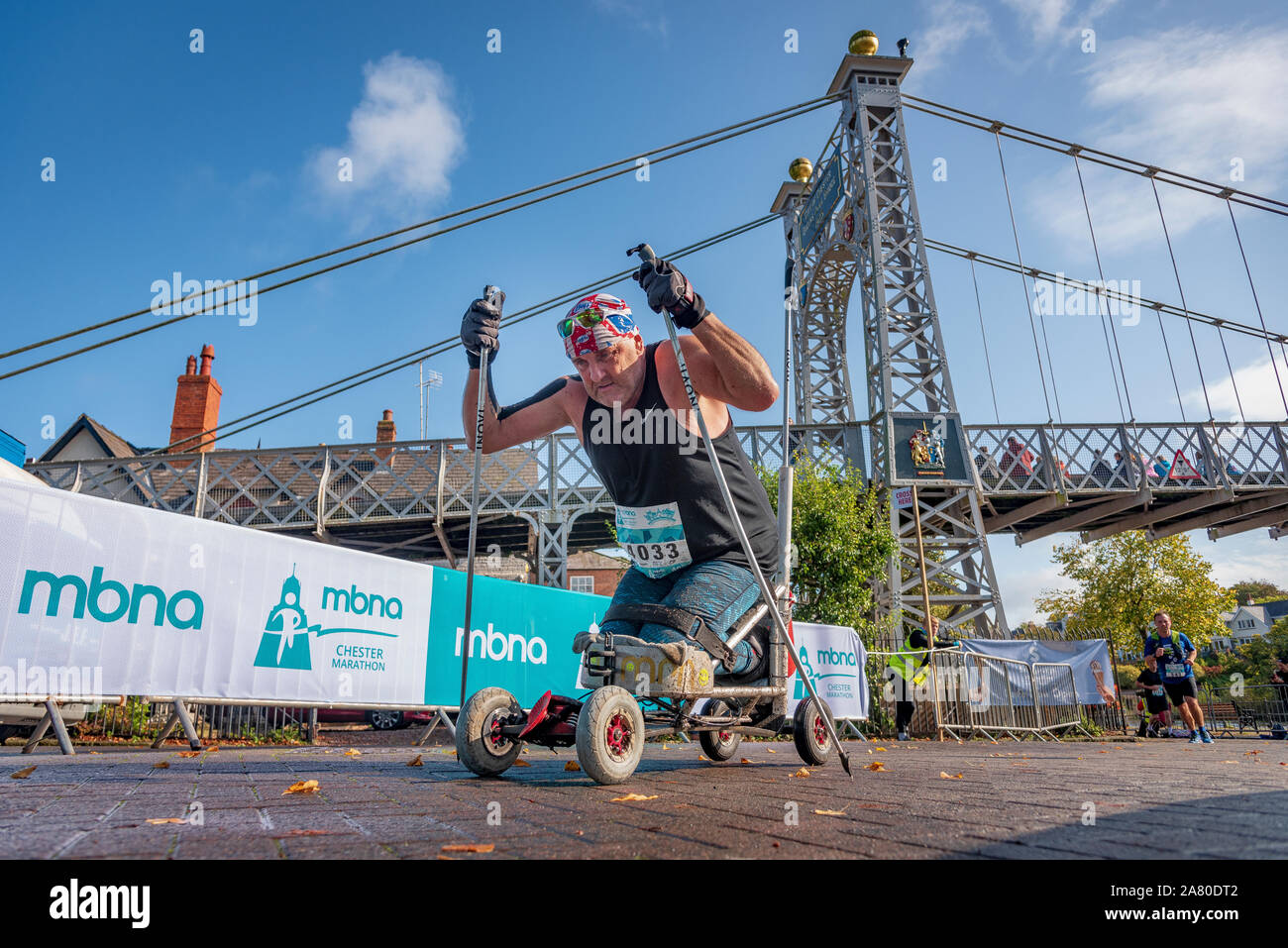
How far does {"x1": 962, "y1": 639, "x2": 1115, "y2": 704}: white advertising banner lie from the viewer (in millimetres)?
12406

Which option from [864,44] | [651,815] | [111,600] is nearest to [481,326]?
[651,815]

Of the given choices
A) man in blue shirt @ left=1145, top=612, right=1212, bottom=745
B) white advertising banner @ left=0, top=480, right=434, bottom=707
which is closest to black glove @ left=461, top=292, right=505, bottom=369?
white advertising banner @ left=0, top=480, right=434, bottom=707

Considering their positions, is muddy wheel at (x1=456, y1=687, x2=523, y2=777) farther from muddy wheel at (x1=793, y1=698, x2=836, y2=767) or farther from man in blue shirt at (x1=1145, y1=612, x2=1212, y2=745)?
man in blue shirt at (x1=1145, y1=612, x2=1212, y2=745)

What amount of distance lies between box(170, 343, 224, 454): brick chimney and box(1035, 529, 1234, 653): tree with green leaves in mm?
30827

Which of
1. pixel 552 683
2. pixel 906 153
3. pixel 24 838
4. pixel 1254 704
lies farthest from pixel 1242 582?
pixel 24 838

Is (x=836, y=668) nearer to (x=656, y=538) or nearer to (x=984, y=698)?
(x=984, y=698)

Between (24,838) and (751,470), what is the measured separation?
2906mm

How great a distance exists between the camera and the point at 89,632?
5.15 m

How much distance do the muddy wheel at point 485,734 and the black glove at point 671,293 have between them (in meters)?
1.72

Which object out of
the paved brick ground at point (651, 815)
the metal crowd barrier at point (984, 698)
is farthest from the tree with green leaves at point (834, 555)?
the paved brick ground at point (651, 815)

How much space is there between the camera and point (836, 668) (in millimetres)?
10227
